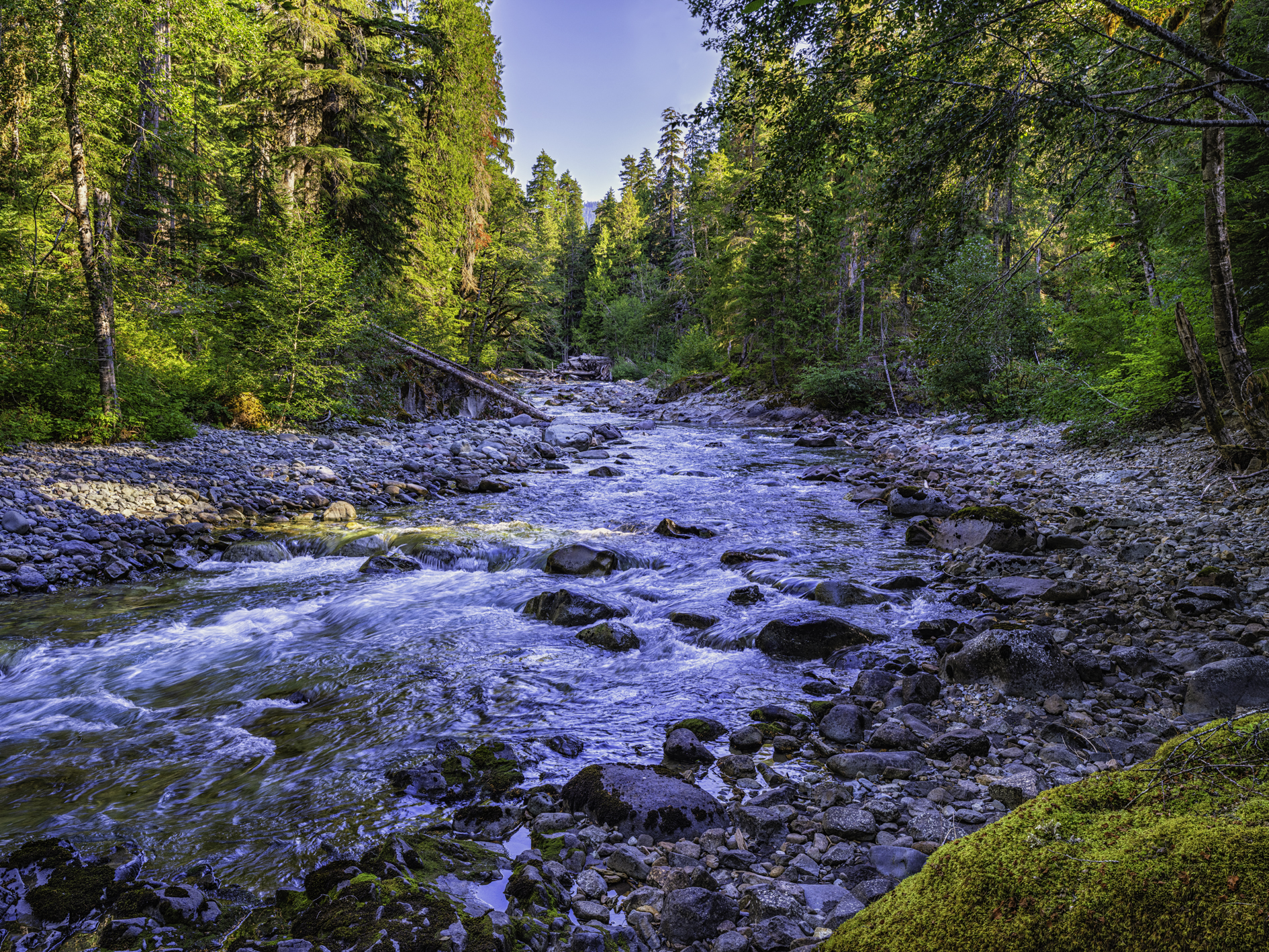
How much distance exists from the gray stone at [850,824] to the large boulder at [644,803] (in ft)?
1.78

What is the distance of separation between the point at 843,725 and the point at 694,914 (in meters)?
2.02

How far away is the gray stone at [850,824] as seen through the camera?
3.12 m

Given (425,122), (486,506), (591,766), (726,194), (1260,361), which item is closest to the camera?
(591,766)

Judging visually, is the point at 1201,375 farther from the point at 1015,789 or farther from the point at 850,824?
the point at 850,824

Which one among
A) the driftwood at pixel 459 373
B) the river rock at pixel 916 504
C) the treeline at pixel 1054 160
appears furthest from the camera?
the driftwood at pixel 459 373

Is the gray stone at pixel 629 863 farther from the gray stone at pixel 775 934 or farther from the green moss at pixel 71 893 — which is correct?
the green moss at pixel 71 893

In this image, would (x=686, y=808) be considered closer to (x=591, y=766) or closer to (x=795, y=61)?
(x=591, y=766)

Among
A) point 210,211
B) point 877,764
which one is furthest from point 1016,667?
point 210,211

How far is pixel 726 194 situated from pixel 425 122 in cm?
1545

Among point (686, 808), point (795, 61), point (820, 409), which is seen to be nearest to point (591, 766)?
point (686, 808)

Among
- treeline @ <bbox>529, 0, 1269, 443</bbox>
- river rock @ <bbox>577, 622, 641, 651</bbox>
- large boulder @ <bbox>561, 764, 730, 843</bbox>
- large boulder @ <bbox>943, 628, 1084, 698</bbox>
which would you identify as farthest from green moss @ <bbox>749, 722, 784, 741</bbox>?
treeline @ <bbox>529, 0, 1269, 443</bbox>

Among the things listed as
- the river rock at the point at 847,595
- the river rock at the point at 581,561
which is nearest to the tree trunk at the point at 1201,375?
the river rock at the point at 847,595

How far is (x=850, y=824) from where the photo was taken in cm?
317

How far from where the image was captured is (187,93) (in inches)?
494
